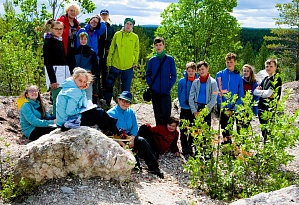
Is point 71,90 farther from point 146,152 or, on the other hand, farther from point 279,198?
point 279,198

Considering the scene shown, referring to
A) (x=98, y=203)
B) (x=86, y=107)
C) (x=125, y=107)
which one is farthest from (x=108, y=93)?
(x=98, y=203)

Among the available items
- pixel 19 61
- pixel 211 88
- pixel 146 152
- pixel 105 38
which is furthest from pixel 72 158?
pixel 19 61

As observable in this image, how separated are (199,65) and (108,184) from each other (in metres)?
3.23

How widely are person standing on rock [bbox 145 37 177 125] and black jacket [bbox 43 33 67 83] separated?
1.94 m

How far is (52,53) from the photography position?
7629 mm

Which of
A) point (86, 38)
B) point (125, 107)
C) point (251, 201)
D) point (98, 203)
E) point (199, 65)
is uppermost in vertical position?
point (86, 38)

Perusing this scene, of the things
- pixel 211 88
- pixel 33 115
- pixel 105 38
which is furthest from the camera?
pixel 105 38

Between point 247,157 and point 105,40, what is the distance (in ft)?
17.5

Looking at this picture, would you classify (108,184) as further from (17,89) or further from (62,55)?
(17,89)

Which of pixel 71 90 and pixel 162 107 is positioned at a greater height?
pixel 71 90

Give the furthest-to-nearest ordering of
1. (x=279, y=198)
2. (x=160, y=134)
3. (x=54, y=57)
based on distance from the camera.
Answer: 1. (x=160, y=134)
2. (x=54, y=57)
3. (x=279, y=198)

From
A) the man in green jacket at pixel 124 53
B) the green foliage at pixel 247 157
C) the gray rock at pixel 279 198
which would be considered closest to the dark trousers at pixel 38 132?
the man in green jacket at pixel 124 53

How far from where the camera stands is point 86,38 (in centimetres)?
825

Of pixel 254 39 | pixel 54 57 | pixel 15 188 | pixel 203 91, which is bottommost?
pixel 15 188
